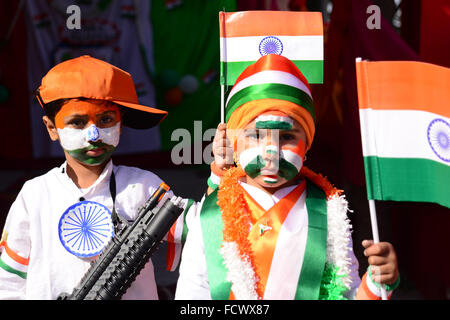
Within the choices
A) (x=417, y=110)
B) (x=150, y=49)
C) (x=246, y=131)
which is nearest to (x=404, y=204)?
(x=417, y=110)

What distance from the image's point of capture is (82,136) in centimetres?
269

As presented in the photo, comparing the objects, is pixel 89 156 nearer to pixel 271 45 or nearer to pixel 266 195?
pixel 266 195

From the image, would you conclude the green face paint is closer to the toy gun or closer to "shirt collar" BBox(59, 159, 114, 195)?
"shirt collar" BBox(59, 159, 114, 195)

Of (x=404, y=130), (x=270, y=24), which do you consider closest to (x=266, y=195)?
(x=404, y=130)

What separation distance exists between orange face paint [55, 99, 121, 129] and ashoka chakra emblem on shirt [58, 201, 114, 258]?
0.33 m

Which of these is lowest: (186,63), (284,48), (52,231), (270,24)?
(52,231)

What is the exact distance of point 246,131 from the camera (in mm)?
2396

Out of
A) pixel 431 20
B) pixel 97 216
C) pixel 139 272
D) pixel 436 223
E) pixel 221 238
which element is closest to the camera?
pixel 221 238

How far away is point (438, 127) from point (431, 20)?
1.40 meters

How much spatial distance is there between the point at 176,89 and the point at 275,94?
170 inches

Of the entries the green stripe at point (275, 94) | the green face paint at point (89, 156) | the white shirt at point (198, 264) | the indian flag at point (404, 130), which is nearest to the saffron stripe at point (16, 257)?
the green face paint at point (89, 156)

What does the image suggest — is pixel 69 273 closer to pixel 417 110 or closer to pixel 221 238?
pixel 221 238

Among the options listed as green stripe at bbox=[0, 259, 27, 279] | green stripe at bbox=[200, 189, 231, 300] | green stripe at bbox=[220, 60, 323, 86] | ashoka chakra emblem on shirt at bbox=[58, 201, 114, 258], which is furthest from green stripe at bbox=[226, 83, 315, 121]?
green stripe at bbox=[0, 259, 27, 279]

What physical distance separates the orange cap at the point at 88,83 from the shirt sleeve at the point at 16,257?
502mm
